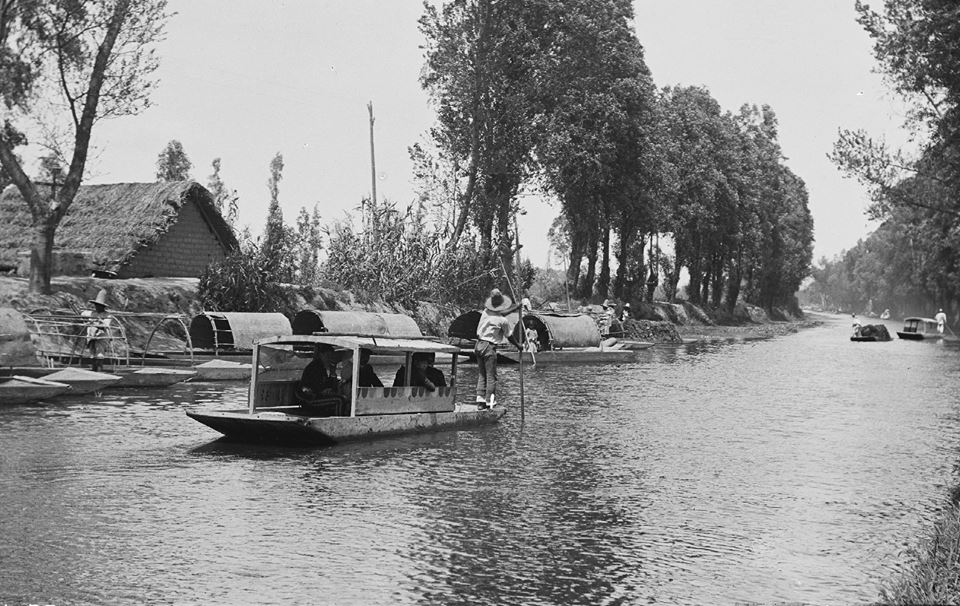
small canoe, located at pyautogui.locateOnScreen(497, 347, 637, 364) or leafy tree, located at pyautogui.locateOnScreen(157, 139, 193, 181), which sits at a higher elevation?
leafy tree, located at pyautogui.locateOnScreen(157, 139, 193, 181)

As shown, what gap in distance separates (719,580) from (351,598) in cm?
348

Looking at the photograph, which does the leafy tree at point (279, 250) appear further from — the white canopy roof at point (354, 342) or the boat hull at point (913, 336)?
the boat hull at point (913, 336)

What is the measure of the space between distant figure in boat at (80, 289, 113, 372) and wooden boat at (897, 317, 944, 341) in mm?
57290

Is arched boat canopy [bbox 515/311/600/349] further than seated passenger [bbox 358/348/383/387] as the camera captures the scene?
Yes

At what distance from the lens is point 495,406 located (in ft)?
71.1

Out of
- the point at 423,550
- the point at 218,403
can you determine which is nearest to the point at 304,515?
the point at 423,550

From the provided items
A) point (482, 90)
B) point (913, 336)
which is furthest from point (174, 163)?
point (913, 336)

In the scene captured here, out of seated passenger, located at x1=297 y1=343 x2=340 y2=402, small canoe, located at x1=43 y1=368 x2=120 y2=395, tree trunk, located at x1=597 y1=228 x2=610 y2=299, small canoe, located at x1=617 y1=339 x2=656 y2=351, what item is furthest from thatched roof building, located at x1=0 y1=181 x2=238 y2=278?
tree trunk, located at x1=597 y1=228 x2=610 y2=299

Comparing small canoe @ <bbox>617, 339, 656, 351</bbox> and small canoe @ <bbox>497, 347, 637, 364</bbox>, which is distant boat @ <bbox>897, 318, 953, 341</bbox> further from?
small canoe @ <bbox>497, 347, 637, 364</bbox>

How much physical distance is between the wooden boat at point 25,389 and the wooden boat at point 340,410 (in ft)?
15.2

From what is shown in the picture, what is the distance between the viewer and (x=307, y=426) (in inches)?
675

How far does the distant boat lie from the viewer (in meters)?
73.4

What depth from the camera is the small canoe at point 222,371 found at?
94.3ft

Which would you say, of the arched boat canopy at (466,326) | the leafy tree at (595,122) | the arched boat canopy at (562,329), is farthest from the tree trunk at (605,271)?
the arched boat canopy at (466,326)
